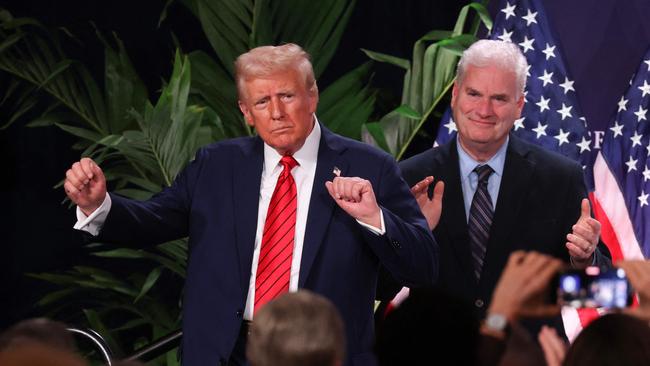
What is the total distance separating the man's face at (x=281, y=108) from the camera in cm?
381

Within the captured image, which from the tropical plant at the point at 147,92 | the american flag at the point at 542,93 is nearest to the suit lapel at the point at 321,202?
the american flag at the point at 542,93

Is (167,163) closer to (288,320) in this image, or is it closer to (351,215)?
(351,215)

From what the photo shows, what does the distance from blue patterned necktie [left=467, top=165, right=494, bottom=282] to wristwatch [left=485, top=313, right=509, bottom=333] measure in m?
1.90

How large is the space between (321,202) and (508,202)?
0.81 m

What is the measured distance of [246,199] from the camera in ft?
12.4

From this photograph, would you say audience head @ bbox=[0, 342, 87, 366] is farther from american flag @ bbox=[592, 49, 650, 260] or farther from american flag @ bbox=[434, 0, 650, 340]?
american flag @ bbox=[592, 49, 650, 260]

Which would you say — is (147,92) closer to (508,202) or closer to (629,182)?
(629,182)

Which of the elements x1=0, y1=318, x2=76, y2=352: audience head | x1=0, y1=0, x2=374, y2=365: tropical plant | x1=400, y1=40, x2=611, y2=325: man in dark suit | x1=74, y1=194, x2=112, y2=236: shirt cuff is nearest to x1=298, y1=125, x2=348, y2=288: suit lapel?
x1=400, y1=40, x2=611, y2=325: man in dark suit

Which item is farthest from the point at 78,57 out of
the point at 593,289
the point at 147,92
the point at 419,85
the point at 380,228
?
the point at 593,289

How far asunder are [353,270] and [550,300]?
1.25 metres

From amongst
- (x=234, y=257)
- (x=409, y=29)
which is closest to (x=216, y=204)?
(x=234, y=257)

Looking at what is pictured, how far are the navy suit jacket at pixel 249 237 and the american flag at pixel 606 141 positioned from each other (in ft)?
5.62

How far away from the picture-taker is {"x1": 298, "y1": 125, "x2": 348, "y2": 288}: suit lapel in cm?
369

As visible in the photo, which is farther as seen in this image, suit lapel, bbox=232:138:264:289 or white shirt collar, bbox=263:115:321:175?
white shirt collar, bbox=263:115:321:175
